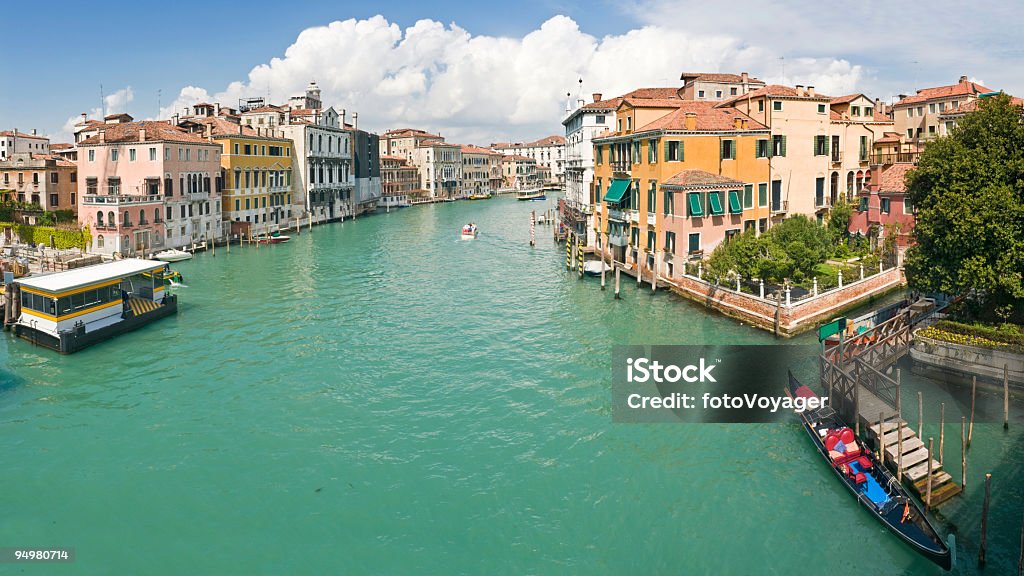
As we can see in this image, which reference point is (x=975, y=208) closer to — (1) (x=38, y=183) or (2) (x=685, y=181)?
(2) (x=685, y=181)

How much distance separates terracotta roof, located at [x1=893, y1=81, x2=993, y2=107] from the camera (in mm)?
44706

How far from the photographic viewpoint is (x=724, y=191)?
87.4ft

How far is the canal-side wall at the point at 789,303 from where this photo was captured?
21109mm

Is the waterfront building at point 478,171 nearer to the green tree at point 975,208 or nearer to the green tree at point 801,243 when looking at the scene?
the green tree at point 801,243

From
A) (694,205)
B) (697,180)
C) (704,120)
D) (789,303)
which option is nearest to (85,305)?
(694,205)

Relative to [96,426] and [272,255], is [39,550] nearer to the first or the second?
[96,426]

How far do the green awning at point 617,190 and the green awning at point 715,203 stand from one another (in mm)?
4547

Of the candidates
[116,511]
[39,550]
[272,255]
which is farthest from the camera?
[272,255]

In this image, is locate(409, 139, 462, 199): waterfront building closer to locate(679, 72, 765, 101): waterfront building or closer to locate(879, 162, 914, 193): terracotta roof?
locate(679, 72, 765, 101): waterfront building

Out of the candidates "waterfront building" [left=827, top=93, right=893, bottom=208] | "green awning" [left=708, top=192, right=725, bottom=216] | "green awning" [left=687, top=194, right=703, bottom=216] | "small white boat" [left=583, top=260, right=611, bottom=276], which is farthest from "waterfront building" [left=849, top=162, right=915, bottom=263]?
"small white boat" [left=583, top=260, right=611, bottom=276]

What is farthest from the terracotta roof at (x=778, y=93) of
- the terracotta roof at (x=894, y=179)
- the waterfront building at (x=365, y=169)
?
the waterfront building at (x=365, y=169)

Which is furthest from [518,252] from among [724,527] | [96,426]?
[724,527]

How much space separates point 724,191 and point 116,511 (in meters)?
21.3

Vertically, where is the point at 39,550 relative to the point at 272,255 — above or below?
below
